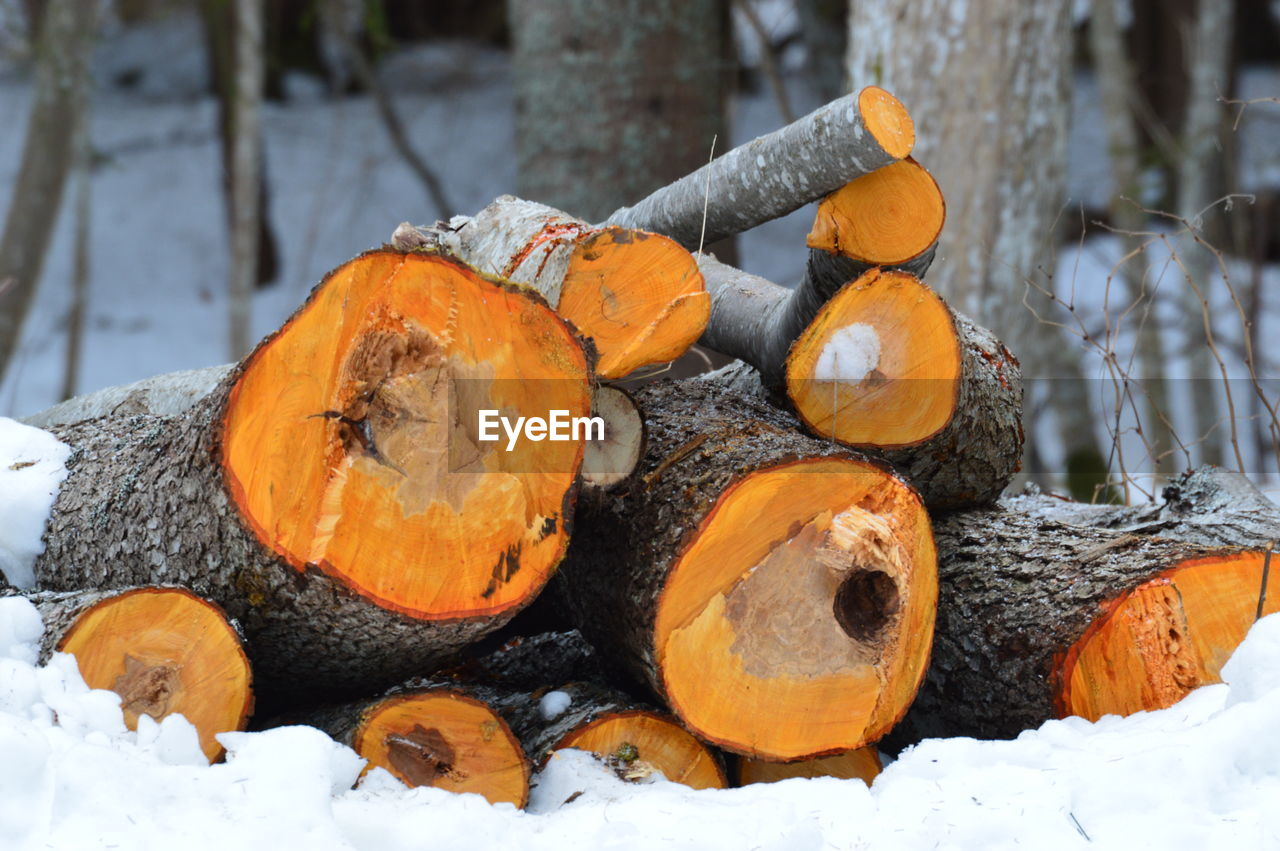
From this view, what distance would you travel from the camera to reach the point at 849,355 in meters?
2.51

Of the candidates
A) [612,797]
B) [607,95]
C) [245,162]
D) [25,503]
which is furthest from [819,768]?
[245,162]

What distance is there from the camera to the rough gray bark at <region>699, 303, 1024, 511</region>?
2.66m

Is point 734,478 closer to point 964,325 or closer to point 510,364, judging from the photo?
point 510,364

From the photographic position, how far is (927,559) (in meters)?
2.34

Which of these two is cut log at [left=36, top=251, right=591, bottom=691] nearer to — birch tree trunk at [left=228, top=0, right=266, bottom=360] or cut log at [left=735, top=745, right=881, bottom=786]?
cut log at [left=735, top=745, right=881, bottom=786]

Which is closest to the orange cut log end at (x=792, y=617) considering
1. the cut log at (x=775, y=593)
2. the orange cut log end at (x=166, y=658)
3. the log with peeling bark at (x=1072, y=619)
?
the cut log at (x=775, y=593)

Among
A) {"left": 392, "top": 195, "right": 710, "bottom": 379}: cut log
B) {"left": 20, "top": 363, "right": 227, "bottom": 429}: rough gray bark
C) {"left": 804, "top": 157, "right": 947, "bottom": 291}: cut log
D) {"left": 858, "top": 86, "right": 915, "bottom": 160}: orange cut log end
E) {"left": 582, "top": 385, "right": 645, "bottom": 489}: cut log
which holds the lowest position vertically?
{"left": 20, "top": 363, "right": 227, "bottom": 429}: rough gray bark

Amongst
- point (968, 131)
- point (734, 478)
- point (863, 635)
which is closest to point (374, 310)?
point (734, 478)

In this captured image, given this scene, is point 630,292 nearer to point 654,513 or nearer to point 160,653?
point 654,513

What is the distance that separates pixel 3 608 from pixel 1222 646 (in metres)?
2.26

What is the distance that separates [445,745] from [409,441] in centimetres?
58

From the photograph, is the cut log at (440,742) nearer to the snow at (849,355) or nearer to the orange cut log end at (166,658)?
the orange cut log end at (166,658)

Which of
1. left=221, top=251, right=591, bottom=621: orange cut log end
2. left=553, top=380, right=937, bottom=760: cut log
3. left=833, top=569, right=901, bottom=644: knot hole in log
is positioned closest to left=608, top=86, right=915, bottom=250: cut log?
left=553, top=380, right=937, bottom=760: cut log

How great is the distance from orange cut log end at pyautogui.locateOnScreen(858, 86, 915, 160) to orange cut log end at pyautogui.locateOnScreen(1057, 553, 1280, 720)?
0.98m
